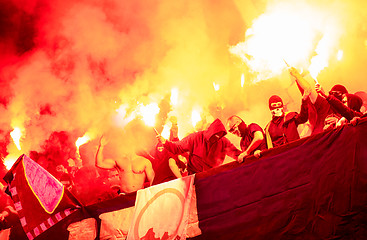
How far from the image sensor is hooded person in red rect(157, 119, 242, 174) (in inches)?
211

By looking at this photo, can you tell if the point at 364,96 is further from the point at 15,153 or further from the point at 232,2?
the point at 15,153

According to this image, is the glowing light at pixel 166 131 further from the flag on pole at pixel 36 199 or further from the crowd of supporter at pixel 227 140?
the flag on pole at pixel 36 199

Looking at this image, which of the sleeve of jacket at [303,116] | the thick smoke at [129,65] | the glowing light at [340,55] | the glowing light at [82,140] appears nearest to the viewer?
the sleeve of jacket at [303,116]

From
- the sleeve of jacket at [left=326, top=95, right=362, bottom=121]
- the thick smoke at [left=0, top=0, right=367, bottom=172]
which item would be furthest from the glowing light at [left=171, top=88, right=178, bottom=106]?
the sleeve of jacket at [left=326, top=95, right=362, bottom=121]

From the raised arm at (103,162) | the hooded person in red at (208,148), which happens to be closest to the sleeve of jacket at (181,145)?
the hooded person in red at (208,148)

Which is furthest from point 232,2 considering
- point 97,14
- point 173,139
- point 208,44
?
point 97,14

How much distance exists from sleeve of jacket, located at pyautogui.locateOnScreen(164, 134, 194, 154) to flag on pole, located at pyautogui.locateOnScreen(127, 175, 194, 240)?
102 cm

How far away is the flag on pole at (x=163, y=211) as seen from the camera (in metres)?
4.33

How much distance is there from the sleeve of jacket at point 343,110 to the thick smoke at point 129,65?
97 centimetres

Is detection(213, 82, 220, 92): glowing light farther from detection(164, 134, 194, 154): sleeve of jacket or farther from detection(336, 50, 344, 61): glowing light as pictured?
detection(336, 50, 344, 61): glowing light

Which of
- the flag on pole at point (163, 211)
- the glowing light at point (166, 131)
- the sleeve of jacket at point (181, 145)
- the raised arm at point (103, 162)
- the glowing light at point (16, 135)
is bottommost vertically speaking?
the flag on pole at point (163, 211)

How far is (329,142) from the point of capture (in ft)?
12.0

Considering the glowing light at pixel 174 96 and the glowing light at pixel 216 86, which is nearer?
the glowing light at pixel 216 86

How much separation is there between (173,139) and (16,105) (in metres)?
4.47
